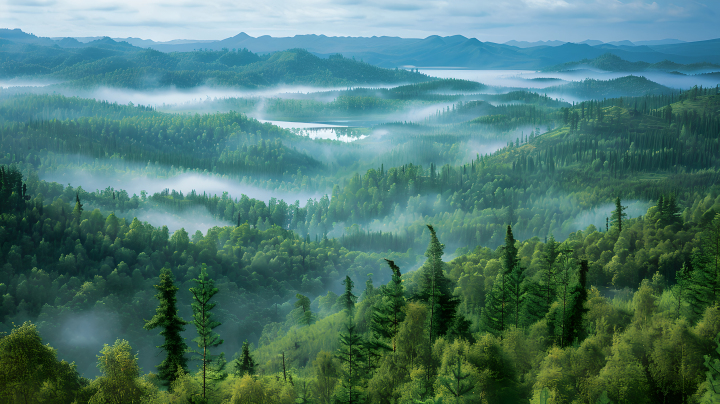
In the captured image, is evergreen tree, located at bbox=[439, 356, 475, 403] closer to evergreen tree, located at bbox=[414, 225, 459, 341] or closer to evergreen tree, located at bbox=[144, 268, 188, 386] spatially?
evergreen tree, located at bbox=[414, 225, 459, 341]

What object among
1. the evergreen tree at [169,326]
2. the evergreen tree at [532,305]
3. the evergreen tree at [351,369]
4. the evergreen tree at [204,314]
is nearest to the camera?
the evergreen tree at [169,326]

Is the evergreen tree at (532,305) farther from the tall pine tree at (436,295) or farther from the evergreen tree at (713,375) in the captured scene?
the evergreen tree at (713,375)

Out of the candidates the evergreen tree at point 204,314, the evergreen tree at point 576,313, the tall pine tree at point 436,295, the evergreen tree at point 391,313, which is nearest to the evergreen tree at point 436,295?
the tall pine tree at point 436,295

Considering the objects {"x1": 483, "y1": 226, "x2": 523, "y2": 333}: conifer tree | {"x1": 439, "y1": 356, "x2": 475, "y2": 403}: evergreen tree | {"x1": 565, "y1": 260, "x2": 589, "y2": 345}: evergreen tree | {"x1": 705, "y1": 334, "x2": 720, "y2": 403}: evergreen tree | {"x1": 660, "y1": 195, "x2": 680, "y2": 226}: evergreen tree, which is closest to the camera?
{"x1": 439, "y1": 356, "x2": 475, "y2": 403}: evergreen tree

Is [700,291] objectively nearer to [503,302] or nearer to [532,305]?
[532,305]

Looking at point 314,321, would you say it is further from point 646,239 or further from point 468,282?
point 646,239

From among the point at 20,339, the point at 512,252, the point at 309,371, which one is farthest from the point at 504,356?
the point at 20,339

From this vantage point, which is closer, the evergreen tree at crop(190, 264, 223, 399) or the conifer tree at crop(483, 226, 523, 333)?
the evergreen tree at crop(190, 264, 223, 399)

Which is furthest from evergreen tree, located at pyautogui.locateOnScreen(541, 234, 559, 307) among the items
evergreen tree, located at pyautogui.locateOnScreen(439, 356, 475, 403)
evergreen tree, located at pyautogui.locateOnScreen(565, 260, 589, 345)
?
evergreen tree, located at pyautogui.locateOnScreen(439, 356, 475, 403)
